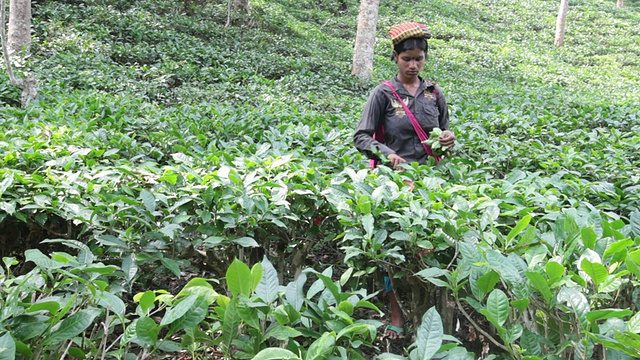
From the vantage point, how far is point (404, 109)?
2.91m

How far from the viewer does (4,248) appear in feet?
7.54

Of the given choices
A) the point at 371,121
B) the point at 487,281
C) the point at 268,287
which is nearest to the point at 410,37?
the point at 371,121

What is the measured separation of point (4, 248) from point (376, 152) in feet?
6.19

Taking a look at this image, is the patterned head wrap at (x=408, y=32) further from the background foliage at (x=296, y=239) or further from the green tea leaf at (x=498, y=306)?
the green tea leaf at (x=498, y=306)

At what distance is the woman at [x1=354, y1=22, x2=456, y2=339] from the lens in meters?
2.83

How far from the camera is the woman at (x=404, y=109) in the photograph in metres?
2.83

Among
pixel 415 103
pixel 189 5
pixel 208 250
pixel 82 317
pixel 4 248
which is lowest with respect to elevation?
pixel 4 248

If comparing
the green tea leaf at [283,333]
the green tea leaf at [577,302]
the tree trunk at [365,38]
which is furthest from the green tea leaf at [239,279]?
the tree trunk at [365,38]

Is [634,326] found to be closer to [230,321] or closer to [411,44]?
[230,321]

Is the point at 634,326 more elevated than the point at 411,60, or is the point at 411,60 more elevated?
the point at 411,60

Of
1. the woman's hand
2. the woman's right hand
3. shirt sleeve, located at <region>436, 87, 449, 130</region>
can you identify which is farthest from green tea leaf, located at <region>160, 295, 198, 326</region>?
shirt sleeve, located at <region>436, 87, 449, 130</region>

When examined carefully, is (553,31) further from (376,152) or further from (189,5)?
(376,152)

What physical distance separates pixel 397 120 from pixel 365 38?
22.4 feet

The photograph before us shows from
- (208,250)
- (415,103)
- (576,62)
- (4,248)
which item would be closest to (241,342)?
(208,250)
